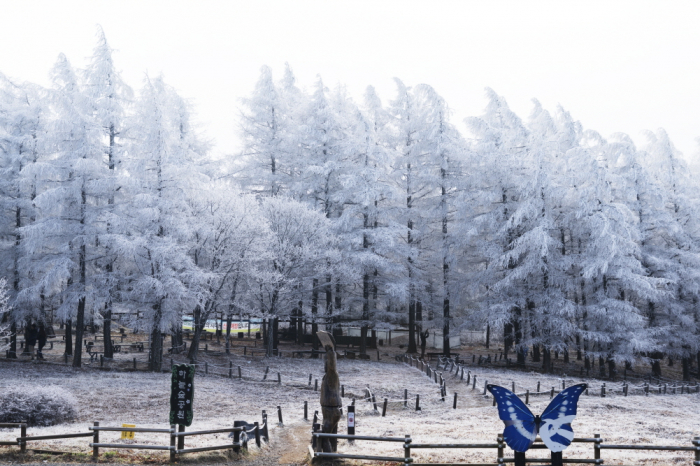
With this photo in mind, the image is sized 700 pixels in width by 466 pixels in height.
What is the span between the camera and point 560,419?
8.40 meters

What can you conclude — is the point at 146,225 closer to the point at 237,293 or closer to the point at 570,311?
the point at 237,293

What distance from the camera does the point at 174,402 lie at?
12.3 meters

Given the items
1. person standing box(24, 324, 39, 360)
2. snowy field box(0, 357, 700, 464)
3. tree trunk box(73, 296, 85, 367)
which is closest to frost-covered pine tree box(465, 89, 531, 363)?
snowy field box(0, 357, 700, 464)

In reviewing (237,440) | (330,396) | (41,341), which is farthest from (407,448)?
(41,341)

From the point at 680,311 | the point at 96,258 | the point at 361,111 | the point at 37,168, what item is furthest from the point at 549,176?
the point at 37,168

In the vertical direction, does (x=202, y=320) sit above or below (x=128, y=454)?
above

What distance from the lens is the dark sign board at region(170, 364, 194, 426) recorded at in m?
12.3

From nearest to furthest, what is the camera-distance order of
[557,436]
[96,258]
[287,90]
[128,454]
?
[557,436] → [128,454] → [96,258] → [287,90]

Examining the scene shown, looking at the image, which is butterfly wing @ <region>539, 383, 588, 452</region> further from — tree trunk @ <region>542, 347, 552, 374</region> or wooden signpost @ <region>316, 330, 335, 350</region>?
tree trunk @ <region>542, 347, 552, 374</region>

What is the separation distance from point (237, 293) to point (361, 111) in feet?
54.0

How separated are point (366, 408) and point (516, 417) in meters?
11.8

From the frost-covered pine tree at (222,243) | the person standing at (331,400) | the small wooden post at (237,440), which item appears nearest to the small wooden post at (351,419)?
the person standing at (331,400)

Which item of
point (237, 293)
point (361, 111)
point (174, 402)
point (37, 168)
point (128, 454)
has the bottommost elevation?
point (128, 454)

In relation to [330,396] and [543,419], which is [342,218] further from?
[543,419]
